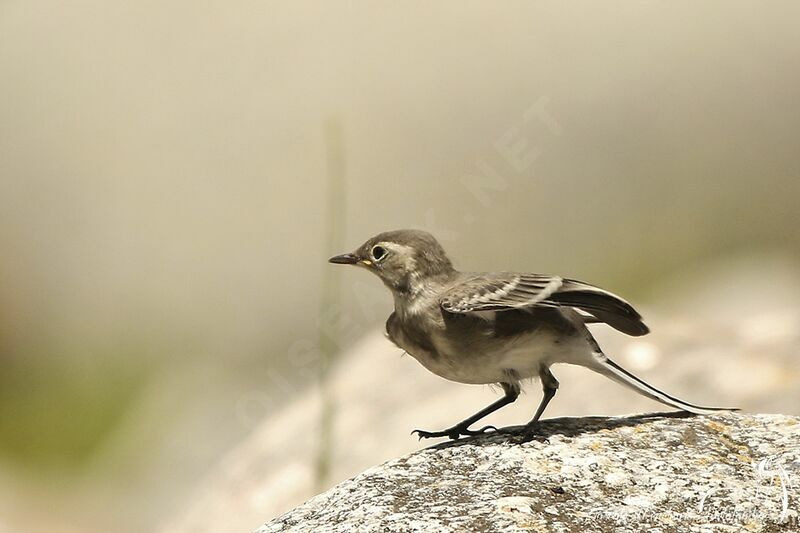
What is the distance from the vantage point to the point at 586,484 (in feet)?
17.1

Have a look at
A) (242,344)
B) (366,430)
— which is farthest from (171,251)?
(366,430)

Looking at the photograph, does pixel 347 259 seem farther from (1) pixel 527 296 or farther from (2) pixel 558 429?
(2) pixel 558 429

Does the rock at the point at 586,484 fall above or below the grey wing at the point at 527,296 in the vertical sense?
below

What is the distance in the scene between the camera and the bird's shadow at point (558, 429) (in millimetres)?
5930

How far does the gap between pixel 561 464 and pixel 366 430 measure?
491 centimetres

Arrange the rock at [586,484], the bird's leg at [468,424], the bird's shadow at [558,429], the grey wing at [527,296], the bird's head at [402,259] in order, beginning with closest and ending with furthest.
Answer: the rock at [586,484]
the bird's shadow at [558,429]
the grey wing at [527,296]
the bird's leg at [468,424]
the bird's head at [402,259]

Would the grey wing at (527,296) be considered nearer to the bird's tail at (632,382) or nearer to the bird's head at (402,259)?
the bird's head at (402,259)

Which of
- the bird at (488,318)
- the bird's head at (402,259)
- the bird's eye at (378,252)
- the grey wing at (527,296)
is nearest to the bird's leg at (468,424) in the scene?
the bird at (488,318)

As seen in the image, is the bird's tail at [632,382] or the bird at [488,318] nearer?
the bird at [488,318]

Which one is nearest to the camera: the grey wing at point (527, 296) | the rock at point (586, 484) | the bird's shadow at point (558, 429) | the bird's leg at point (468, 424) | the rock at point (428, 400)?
the rock at point (586, 484)

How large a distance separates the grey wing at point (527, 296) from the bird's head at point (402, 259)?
234 mm

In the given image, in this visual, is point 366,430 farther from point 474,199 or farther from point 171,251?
point 171,251

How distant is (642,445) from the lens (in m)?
5.77

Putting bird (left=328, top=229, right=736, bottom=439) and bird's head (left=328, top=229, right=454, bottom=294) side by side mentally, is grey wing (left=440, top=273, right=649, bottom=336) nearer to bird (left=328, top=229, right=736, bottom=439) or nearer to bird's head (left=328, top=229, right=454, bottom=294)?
bird (left=328, top=229, right=736, bottom=439)
